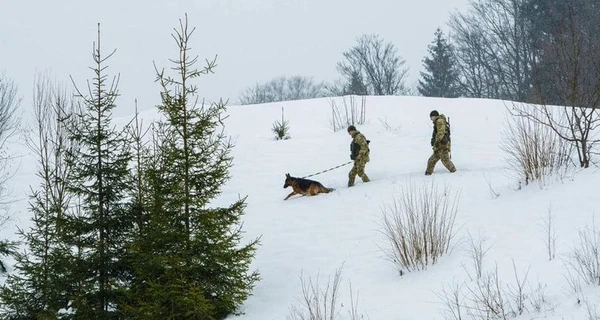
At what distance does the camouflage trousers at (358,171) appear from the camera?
14844mm

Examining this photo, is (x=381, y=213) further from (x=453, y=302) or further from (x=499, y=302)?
(x=499, y=302)

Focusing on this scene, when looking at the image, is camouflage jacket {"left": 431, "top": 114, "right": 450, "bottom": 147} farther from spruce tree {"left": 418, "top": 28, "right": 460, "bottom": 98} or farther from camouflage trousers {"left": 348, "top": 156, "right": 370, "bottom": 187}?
spruce tree {"left": 418, "top": 28, "right": 460, "bottom": 98}

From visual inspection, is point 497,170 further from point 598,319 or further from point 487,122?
point 598,319

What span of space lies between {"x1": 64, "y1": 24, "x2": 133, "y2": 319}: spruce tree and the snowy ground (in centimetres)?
216

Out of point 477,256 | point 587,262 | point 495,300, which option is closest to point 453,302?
point 495,300

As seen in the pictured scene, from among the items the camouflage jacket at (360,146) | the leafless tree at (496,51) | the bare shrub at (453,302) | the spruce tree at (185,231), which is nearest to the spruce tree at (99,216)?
the spruce tree at (185,231)

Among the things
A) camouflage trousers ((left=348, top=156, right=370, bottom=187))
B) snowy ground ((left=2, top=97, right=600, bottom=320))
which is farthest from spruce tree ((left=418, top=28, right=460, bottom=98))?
camouflage trousers ((left=348, top=156, right=370, bottom=187))

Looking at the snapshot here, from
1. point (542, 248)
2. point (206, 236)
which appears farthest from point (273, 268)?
point (542, 248)

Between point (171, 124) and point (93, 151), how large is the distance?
156cm

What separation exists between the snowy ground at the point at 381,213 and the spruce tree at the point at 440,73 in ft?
76.1

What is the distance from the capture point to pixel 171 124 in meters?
8.30

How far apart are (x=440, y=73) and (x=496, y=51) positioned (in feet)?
19.1

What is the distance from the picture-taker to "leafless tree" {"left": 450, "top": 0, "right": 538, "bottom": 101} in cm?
3834

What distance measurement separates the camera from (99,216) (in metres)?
8.88
